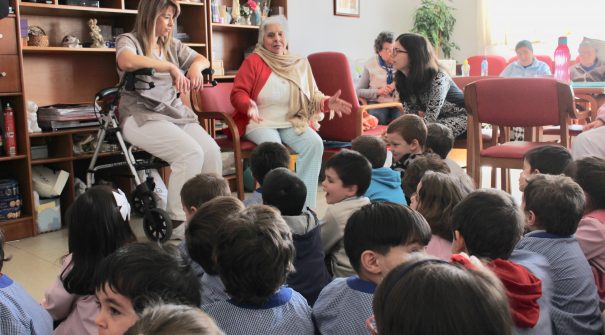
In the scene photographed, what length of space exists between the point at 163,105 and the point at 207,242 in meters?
2.11

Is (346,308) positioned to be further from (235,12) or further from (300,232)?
(235,12)

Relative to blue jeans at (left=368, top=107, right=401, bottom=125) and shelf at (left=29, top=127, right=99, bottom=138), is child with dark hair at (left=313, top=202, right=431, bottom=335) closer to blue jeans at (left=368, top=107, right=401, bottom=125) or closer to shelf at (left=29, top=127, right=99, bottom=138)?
shelf at (left=29, top=127, right=99, bottom=138)

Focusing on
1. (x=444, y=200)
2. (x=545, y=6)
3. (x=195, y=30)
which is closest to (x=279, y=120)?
(x=195, y=30)

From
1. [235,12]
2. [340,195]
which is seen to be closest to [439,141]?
[340,195]

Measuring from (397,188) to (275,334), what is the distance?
1423 millimetres

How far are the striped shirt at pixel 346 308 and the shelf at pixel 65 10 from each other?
3046mm

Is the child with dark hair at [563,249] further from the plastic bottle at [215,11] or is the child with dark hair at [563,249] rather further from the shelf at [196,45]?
the plastic bottle at [215,11]

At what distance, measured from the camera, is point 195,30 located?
473 centimetres

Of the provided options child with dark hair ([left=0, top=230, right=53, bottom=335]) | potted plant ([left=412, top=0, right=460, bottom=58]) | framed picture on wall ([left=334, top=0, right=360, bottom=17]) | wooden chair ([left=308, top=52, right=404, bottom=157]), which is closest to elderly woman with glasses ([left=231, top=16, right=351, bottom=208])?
wooden chair ([left=308, top=52, right=404, bottom=157])

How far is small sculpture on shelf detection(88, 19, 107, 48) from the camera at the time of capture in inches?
162

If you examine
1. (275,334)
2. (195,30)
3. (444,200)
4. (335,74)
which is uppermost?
(195,30)

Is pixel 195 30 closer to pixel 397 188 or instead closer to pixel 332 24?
pixel 332 24

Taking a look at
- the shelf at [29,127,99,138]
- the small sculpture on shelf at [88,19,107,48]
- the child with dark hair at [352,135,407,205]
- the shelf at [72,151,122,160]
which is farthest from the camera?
the small sculpture on shelf at [88,19,107,48]

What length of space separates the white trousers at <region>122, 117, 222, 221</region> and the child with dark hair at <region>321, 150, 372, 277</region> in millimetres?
1172
